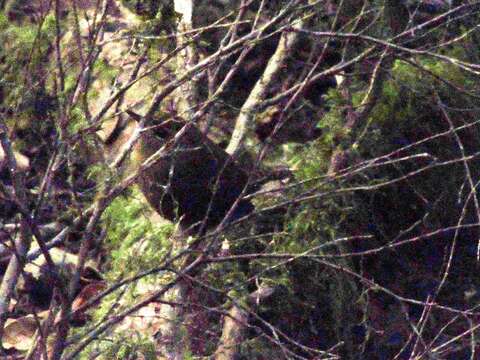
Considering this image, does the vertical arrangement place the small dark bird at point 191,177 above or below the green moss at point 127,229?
above

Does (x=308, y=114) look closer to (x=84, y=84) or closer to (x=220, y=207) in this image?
(x=220, y=207)

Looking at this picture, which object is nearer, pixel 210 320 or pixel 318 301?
pixel 210 320

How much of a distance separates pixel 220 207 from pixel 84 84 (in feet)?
5.31

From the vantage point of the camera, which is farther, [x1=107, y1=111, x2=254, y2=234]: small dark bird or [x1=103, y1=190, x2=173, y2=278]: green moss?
[x1=103, y1=190, x2=173, y2=278]: green moss

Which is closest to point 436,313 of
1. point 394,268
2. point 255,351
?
point 394,268

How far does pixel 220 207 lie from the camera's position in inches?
144

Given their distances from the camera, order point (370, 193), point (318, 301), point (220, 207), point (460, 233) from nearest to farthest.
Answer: point (220, 207) → point (318, 301) → point (370, 193) → point (460, 233)

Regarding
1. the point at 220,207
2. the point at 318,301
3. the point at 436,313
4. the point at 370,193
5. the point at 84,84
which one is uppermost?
the point at 84,84

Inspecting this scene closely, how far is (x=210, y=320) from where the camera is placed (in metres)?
3.71

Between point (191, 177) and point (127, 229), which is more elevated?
point (191, 177)

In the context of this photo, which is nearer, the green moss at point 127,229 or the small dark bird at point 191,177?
the small dark bird at point 191,177

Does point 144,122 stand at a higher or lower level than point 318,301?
higher

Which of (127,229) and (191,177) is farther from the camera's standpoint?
(127,229)

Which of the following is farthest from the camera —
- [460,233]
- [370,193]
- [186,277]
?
[460,233]
